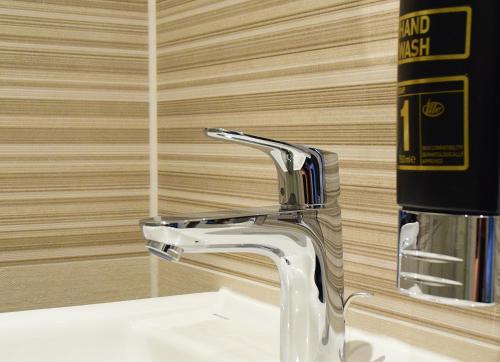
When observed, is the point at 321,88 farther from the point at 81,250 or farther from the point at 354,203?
the point at 81,250

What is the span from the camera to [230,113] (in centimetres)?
97

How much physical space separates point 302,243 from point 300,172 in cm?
6

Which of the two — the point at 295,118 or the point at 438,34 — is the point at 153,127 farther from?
the point at 438,34

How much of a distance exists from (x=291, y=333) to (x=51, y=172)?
64cm

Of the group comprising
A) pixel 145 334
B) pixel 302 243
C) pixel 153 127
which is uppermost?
pixel 153 127

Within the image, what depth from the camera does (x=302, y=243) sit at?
595 mm

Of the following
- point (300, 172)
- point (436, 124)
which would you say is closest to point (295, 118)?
point (300, 172)

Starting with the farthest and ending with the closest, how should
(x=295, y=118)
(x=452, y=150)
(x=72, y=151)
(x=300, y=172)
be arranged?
(x=72, y=151)
(x=295, y=118)
(x=300, y=172)
(x=452, y=150)

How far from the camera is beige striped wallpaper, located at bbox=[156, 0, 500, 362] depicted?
0.71 m

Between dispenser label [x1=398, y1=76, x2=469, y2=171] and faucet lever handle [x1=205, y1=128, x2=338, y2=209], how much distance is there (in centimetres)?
10

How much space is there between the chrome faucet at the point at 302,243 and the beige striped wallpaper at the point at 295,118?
0.12 metres

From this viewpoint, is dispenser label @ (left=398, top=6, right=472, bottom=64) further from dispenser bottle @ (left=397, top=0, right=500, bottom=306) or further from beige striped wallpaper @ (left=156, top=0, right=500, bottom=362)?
beige striped wallpaper @ (left=156, top=0, right=500, bottom=362)

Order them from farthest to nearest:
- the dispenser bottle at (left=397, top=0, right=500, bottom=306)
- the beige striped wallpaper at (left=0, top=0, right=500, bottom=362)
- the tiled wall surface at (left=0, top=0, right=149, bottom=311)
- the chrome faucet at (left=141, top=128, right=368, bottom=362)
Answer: the tiled wall surface at (left=0, top=0, right=149, bottom=311), the beige striped wallpaper at (left=0, top=0, right=500, bottom=362), the chrome faucet at (left=141, top=128, right=368, bottom=362), the dispenser bottle at (left=397, top=0, right=500, bottom=306)

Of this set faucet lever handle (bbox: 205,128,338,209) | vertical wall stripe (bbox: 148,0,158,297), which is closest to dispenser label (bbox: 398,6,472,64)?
faucet lever handle (bbox: 205,128,338,209)
